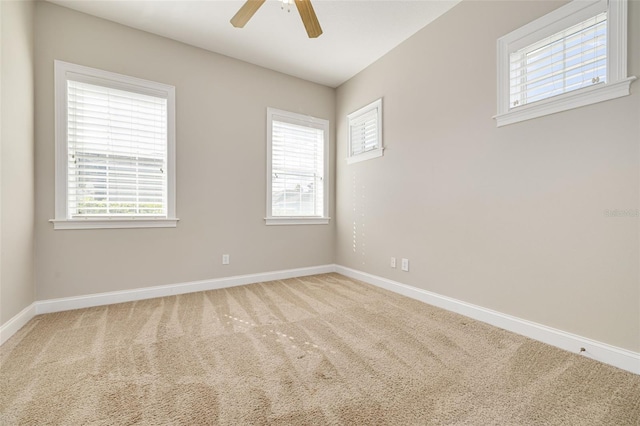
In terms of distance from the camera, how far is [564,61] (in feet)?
6.23

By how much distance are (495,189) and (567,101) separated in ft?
2.44

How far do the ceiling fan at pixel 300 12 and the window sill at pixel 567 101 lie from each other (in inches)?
64.2

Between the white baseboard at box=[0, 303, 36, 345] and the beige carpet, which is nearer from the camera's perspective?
the beige carpet

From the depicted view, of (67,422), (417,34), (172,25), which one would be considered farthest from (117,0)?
(67,422)

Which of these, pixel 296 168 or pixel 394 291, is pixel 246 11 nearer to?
pixel 296 168

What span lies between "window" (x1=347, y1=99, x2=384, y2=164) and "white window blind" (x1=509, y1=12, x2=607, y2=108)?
1.51 m

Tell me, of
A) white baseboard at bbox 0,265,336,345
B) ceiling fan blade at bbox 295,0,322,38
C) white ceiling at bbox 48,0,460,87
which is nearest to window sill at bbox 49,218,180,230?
white baseboard at bbox 0,265,336,345

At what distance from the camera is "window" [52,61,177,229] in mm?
2598

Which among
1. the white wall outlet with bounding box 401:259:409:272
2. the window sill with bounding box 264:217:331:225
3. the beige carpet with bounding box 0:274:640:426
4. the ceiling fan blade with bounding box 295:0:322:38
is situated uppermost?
the ceiling fan blade with bounding box 295:0:322:38

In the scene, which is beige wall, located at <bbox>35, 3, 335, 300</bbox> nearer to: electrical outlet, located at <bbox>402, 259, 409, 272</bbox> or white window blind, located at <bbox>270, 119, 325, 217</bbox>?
white window blind, located at <bbox>270, 119, 325, 217</bbox>

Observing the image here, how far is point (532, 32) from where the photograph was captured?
2031mm

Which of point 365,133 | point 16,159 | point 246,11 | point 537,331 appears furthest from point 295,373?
point 365,133

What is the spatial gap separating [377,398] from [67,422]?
1433mm

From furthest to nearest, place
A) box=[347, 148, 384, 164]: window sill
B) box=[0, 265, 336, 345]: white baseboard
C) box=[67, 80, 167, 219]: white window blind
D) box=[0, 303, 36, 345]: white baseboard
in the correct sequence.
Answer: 1. box=[347, 148, 384, 164]: window sill
2. box=[67, 80, 167, 219]: white window blind
3. box=[0, 265, 336, 345]: white baseboard
4. box=[0, 303, 36, 345]: white baseboard
